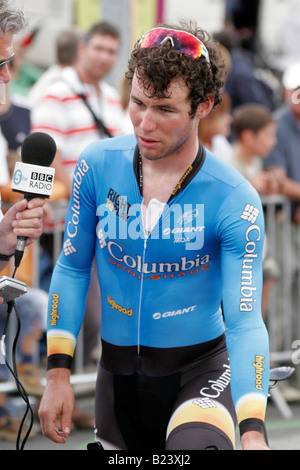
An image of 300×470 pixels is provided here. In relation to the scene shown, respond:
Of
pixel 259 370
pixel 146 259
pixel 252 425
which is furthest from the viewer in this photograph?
pixel 146 259

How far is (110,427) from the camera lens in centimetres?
358

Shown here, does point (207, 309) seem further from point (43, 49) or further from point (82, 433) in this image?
point (43, 49)

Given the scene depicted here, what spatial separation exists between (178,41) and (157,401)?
147 centimetres

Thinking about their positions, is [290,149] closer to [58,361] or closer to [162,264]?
[162,264]

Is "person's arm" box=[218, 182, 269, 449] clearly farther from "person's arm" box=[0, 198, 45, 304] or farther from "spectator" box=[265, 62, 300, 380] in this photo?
"spectator" box=[265, 62, 300, 380]

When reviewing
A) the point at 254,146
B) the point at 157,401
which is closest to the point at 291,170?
the point at 254,146

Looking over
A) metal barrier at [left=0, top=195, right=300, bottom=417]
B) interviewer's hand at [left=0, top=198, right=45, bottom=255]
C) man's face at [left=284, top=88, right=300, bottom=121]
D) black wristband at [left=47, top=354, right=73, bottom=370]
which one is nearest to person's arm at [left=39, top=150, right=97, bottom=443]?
black wristband at [left=47, top=354, right=73, bottom=370]

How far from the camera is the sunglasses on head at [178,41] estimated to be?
3.31 m

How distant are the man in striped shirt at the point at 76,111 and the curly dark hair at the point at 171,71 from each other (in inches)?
116

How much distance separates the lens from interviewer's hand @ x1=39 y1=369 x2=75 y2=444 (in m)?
3.29

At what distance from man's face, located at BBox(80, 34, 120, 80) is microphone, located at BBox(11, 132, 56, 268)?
343 cm

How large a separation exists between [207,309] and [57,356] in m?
0.66

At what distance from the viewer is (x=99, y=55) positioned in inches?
266

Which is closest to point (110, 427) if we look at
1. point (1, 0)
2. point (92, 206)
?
point (92, 206)
